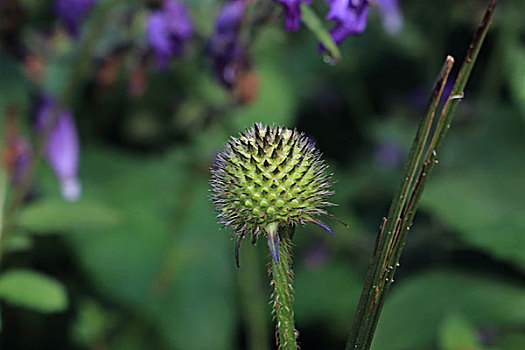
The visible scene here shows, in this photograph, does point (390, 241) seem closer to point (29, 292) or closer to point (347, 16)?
point (347, 16)

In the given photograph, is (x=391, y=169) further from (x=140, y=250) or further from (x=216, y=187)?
(x=216, y=187)

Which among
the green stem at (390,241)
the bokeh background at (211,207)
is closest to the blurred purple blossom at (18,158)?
the bokeh background at (211,207)

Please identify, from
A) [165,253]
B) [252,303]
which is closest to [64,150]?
[165,253]

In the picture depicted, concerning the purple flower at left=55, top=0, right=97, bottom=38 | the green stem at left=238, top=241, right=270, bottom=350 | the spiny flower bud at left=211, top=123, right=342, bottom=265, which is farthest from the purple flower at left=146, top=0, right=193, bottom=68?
the spiny flower bud at left=211, top=123, right=342, bottom=265

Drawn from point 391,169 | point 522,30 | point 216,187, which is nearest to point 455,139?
point 391,169

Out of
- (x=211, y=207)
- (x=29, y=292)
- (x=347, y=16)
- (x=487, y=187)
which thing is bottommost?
(x=29, y=292)

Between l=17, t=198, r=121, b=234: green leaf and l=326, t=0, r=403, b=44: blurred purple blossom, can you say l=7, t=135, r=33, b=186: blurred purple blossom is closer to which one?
l=17, t=198, r=121, b=234: green leaf
